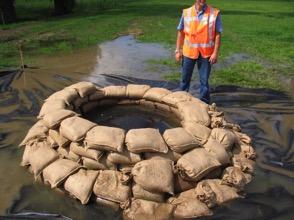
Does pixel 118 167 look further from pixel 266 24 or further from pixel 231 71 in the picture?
pixel 266 24

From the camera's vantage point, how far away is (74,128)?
156 inches

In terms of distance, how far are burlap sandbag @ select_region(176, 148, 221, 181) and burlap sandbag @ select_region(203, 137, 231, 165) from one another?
100mm

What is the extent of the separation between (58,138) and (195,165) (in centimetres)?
158

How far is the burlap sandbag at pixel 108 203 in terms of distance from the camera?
3711 millimetres

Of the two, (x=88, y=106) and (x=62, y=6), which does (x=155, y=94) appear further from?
(x=62, y=6)

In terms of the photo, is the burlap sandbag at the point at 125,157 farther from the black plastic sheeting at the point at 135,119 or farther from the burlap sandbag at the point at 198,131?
the burlap sandbag at the point at 198,131

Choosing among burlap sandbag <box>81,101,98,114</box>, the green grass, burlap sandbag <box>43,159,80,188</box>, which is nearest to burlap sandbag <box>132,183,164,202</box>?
burlap sandbag <box>43,159,80,188</box>

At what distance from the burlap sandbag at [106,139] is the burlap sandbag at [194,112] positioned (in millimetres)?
1014

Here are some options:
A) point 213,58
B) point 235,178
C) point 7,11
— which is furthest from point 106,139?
point 7,11

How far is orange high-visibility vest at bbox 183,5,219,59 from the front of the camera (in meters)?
5.29

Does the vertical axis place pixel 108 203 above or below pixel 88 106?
below

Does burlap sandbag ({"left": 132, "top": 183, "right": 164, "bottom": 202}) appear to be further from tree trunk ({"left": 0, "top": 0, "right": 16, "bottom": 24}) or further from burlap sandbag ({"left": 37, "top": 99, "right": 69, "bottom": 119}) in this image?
tree trunk ({"left": 0, "top": 0, "right": 16, "bottom": 24})

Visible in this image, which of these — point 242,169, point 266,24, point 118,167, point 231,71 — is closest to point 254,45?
point 231,71

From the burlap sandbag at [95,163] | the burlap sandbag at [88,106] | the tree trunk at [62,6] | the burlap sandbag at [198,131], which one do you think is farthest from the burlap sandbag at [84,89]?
the tree trunk at [62,6]
